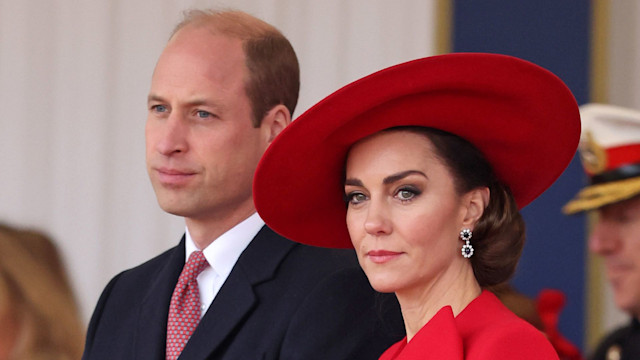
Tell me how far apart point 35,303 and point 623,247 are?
5.80ft

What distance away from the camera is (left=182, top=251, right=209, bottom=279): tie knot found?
1981mm

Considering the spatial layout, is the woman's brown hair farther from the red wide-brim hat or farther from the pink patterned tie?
the pink patterned tie

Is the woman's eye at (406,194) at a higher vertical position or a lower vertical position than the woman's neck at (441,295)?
higher

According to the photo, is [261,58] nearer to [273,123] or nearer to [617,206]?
[273,123]

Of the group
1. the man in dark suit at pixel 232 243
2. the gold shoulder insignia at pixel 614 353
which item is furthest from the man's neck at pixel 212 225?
the gold shoulder insignia at pixel 614 353

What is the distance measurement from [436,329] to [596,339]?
8.02ft

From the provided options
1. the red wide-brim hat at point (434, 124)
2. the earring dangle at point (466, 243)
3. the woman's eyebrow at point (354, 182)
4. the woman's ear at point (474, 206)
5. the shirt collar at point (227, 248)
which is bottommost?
the shirt collar at point (227, 248)

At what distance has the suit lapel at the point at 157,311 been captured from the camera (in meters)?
1.94

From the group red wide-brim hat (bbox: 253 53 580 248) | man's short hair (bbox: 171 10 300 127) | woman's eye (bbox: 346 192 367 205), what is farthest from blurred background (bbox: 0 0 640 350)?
woman's eye (bbox: 346 192 367 205)

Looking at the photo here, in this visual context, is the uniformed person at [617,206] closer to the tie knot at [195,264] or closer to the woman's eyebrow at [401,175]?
the tie knot at [195,264]

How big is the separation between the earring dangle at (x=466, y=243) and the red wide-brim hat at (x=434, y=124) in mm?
141

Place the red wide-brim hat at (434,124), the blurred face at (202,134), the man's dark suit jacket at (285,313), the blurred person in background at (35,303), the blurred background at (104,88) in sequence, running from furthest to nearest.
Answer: the blurred background at (104,88)
the blurred person in background at (35,303)
the blurred face at (202,134)
the man's dark suit jacket at (285,313)
the red wide-brim hat at (434,124)

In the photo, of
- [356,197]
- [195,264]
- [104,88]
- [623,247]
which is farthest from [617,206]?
[104,88]

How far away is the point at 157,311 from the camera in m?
2.00
